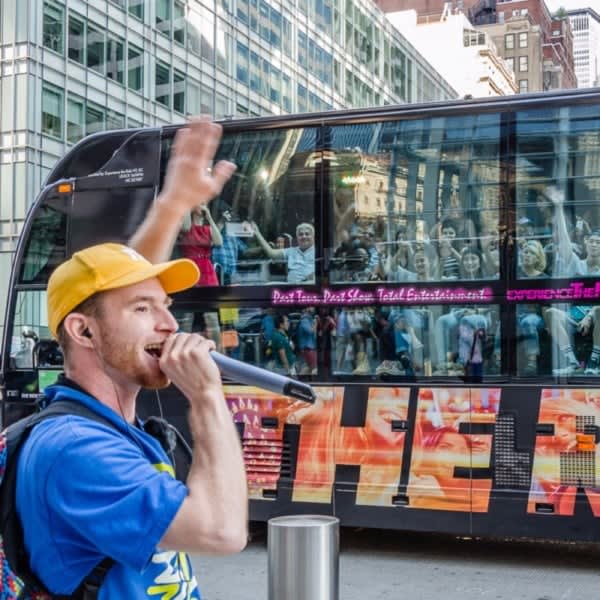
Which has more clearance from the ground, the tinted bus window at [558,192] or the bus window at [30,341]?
the tinted bus window at [558,192]

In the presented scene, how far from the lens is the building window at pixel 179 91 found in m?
36.5

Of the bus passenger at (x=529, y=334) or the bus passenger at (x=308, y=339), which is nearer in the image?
the bus passenger at (x=529, y=334)

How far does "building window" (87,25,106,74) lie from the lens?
32031mm

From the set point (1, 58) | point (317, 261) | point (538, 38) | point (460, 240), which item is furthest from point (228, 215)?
point (538, 38)

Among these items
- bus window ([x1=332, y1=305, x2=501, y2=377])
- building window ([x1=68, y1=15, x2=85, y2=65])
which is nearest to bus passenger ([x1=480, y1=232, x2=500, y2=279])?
bus window ([x1=332, y1=305, x2=501, y2=377])

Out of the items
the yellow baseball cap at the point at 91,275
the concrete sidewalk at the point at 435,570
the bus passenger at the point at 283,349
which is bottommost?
the concrete sidewalk at the point at 435,570

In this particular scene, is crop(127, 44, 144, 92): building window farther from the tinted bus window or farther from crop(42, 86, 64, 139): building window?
the tinted bus window

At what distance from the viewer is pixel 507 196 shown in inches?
319

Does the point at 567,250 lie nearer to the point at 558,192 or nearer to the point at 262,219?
the point at 558,192

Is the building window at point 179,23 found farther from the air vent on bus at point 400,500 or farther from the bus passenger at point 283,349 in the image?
the air vent on bus at point 400,500

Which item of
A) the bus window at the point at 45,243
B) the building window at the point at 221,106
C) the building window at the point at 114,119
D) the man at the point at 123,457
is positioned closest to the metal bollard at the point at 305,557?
the man at the point at 123,457

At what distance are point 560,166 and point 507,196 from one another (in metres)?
0.49

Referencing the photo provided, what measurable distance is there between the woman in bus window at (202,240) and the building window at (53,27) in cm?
2336

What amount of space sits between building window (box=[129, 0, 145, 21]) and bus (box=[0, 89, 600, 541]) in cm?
2657
